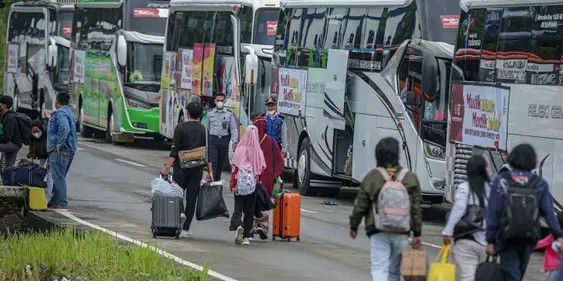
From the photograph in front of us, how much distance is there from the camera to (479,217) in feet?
41.1

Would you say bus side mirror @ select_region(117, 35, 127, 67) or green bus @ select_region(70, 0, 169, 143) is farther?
green bus @ select_region(70, 0, 169, 143)

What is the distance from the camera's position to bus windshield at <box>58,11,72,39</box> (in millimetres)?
49419

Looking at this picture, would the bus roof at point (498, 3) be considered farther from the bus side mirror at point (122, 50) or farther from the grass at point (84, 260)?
Answer: the bus side mirror at point (122, 50)

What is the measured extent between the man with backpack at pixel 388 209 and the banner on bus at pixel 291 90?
17.0 m

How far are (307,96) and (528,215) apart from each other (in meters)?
17.3

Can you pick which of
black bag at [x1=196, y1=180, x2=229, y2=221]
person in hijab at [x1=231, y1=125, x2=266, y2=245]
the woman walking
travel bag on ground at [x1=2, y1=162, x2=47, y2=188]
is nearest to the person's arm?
the woman walking

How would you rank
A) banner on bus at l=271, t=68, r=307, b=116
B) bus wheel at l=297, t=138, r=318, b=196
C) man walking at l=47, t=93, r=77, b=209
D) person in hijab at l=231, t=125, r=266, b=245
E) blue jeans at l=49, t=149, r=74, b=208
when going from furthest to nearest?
1. banner on bus at l=271, t=68, r=307, b=116
2. bus wheel at l=297, t=138, r=318, b=196
3. blue jeans at l=49, t=149, r=74, b=208
4. man walking at l=47, t=93, r=77, b=209
5. person in hijab at l=231, t=125, r=266, b=245

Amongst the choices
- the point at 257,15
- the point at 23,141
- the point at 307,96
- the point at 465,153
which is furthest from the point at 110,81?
the point at 465,153

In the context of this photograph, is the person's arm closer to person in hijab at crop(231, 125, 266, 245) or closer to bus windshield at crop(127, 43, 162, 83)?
person in hijab at crop(231, 125, 266, 245)

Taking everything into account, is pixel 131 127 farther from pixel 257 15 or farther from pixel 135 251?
pixel 135 251

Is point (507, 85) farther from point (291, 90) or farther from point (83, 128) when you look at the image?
point (83, 128)

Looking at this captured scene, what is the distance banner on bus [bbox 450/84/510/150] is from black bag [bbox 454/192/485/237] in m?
8.49

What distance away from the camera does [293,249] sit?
19.5 metres

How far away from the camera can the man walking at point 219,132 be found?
73.4 ft
